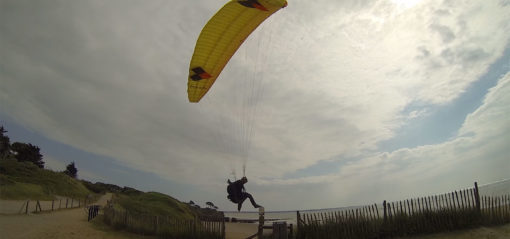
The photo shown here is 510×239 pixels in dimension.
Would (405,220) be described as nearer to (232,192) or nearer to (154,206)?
(232,192)

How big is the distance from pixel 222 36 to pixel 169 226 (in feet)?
23.0

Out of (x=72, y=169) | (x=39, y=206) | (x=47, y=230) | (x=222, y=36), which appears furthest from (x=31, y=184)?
(x=72, y=169)

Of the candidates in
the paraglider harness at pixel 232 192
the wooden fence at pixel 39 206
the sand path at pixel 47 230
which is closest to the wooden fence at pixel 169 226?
the sand path at pixel 47 230

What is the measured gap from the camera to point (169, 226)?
10.2m

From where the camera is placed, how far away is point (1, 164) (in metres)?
27.3

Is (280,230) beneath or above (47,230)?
above

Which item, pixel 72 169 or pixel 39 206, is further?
pixel 72 169

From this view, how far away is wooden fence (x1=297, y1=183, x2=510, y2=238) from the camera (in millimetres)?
8078

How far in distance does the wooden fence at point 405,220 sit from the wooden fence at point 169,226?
275cm

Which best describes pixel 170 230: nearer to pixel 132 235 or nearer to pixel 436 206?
pixel 132 235

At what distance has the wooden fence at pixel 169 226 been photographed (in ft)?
29.9

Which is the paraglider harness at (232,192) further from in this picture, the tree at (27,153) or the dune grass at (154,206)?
the tree at (27,153)

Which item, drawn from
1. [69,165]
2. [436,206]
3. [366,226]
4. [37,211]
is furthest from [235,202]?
[69,165]

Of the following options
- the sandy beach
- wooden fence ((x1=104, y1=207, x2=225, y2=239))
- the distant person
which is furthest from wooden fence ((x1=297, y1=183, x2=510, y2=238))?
wooden fence ((x1=104, y1=207, x2=225, y2=239))
